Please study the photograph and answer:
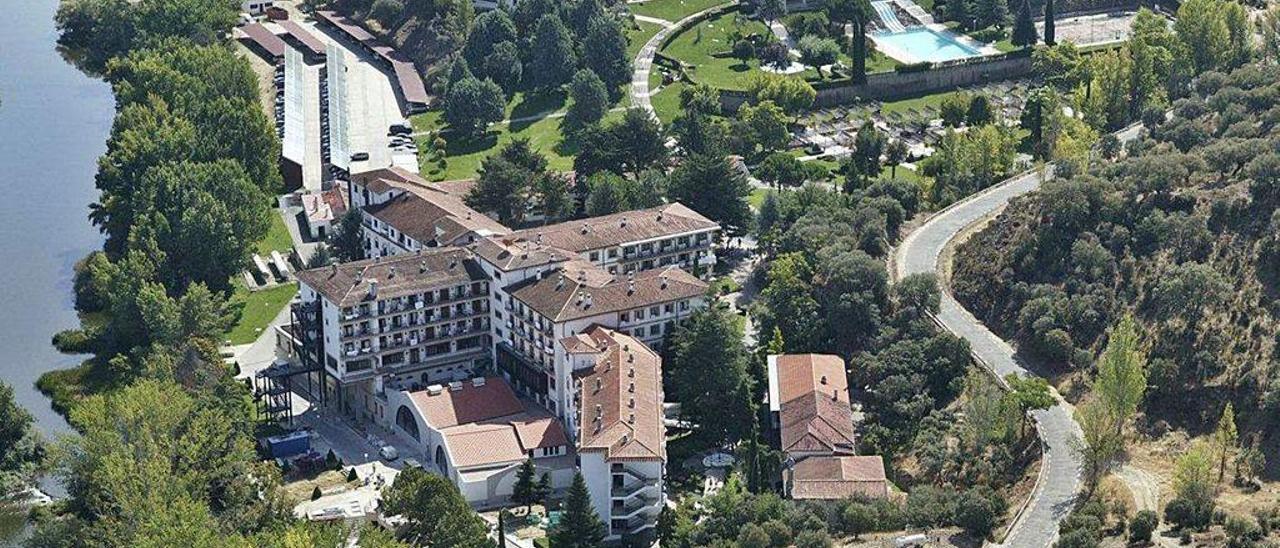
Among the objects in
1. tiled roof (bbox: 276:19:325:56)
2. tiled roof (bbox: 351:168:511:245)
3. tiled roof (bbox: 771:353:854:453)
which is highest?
tiled roof (bbox: 351:168:511:245)

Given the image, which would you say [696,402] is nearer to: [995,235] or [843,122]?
[995,235]

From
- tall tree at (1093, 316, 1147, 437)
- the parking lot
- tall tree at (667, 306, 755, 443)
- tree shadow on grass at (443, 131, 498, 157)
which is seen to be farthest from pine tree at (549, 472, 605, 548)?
tree shadow on grass at (443, 131, 498, 157)

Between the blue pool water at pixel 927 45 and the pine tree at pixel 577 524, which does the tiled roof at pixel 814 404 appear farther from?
the blue pool water at pixel 927 45

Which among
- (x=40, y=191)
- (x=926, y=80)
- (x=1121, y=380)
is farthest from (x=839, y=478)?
(x=40, y=191)

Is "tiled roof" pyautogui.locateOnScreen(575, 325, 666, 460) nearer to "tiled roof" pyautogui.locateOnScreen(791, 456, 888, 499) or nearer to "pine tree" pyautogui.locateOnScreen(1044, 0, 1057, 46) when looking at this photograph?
"tiled roof" pyautogui.locateOnScreen(791, 456, 888, 499)

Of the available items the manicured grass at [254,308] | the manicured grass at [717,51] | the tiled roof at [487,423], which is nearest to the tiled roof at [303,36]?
the manicured grass at [717,51]

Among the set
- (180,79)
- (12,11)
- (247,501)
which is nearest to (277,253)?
(180,79)
